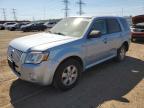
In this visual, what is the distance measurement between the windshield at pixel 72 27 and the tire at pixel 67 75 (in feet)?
2.89

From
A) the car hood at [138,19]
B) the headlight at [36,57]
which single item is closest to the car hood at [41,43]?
the headlight at [36,57]

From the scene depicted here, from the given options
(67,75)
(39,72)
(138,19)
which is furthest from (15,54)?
(138,19)

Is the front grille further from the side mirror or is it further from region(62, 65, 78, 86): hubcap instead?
the side mirror

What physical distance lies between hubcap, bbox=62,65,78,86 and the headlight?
732mm

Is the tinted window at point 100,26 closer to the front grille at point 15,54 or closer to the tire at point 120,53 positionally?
the tire at point 120,53

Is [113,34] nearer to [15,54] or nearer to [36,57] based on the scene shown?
[36,57]

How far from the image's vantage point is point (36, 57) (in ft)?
14.5

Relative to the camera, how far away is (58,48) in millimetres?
4637

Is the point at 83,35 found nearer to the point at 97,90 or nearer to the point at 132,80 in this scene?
the point at 97,90

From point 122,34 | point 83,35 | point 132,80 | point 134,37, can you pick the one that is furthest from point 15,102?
point 134,37

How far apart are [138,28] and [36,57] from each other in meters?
10.7

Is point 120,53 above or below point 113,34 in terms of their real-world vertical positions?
below

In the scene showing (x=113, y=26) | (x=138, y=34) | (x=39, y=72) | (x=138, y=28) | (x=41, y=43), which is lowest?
(x=138, y=34)

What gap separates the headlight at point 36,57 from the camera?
439cm
